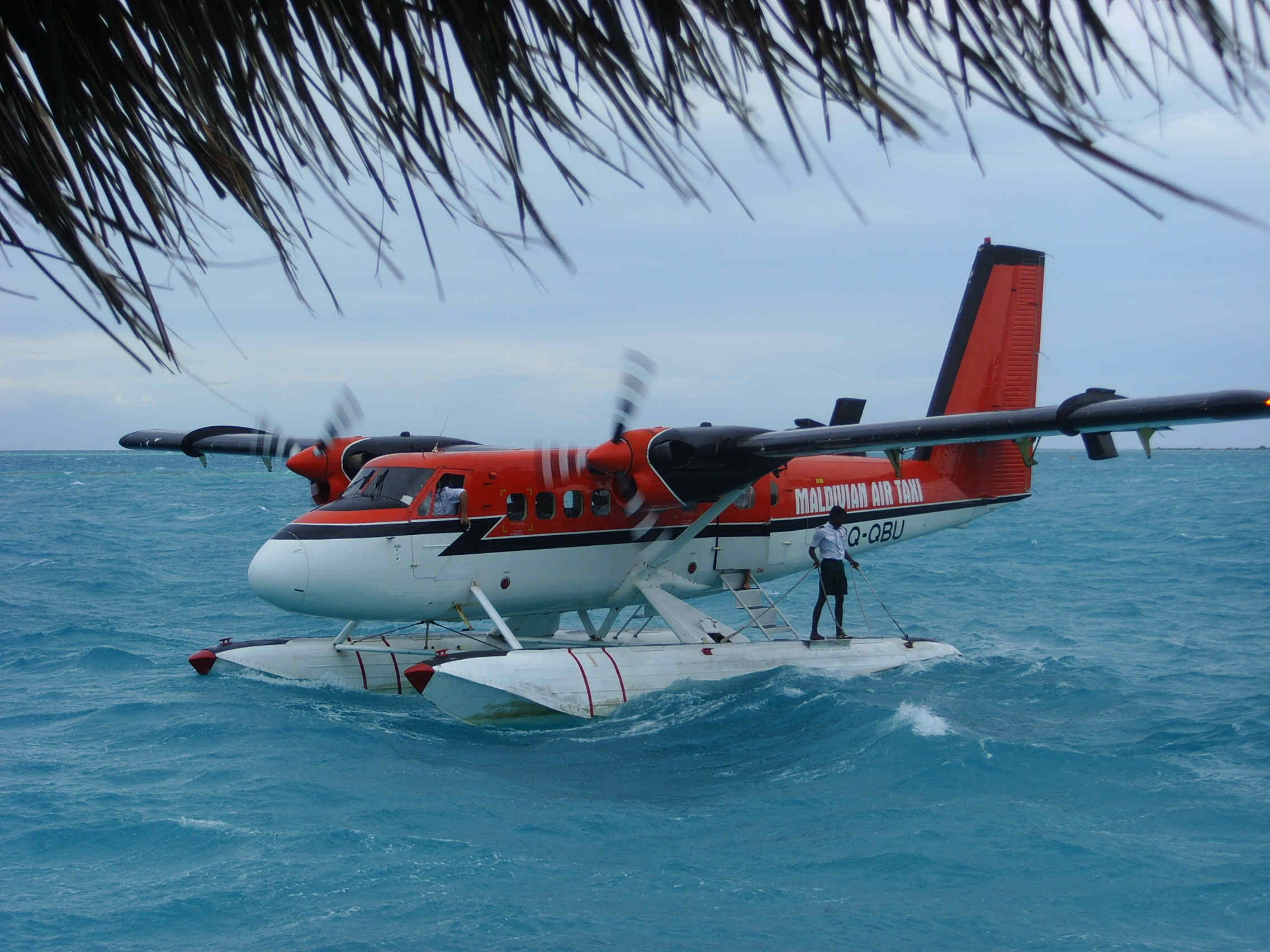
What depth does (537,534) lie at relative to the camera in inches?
463

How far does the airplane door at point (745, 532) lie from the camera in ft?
42.6

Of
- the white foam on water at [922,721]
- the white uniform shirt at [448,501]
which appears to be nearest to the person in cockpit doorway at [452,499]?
the white uniform shirt at [448,501]

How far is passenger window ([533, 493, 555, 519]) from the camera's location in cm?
1172

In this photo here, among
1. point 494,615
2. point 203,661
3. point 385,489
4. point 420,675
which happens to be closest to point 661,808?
Result: point 420,675

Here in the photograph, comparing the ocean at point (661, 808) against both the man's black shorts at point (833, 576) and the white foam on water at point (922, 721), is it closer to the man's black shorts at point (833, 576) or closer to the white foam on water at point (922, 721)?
the white foam on water at point (922, 721)

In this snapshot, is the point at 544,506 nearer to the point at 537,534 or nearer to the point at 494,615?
the point at 537,534

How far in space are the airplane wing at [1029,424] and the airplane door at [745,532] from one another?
1.59 m

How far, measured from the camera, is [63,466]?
10819 cm

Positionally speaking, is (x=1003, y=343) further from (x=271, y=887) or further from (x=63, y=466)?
(x=63, y=466)

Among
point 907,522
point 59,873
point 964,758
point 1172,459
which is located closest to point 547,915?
point 59,873

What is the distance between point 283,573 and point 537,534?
8.42 ft

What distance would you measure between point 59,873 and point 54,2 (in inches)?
292

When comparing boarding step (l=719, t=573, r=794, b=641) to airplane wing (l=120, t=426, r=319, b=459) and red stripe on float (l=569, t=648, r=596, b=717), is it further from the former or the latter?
airplane wing (l=120, t=426, r=319, b=459)

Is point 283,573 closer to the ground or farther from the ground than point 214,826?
farther from the ground
